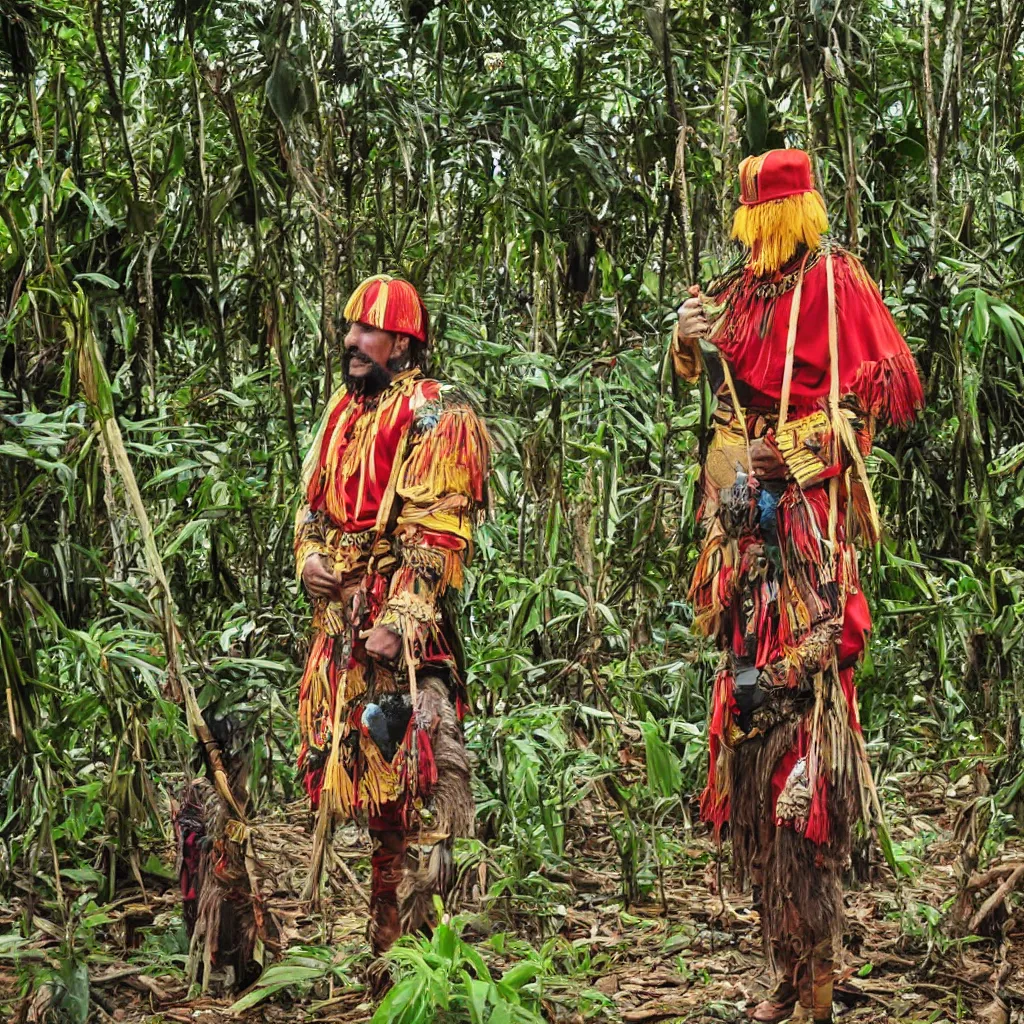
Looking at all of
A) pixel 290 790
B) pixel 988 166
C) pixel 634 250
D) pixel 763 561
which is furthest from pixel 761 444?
pixel 290 790

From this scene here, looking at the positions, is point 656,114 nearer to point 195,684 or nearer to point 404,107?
point 404,107

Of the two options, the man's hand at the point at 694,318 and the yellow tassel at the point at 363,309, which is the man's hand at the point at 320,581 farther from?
the man's hand at the point at 694,318

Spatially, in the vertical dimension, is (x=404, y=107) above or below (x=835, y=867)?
above

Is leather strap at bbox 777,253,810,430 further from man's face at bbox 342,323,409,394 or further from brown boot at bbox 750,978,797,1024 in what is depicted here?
brown boot at bbox 750,978,797,1024

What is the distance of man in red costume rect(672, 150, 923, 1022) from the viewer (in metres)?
3.12

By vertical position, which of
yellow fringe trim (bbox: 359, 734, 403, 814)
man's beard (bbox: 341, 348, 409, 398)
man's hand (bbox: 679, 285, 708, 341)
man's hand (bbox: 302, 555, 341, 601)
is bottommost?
yellow fringe trim (bbox: 359, 734, 403, 814)

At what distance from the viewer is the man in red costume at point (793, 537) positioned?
312 cm

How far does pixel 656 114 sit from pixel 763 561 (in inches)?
72.2

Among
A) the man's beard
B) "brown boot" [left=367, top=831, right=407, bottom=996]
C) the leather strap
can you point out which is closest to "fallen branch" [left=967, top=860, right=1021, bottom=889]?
the leather strap

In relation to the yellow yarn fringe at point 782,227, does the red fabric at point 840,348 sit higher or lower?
lower

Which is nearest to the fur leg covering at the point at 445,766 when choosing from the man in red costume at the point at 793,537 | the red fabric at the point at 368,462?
the red fabric at the point at 368,462

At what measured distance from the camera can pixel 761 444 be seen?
3.22 meters

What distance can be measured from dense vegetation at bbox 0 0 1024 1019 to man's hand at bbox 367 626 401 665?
1.39 ft

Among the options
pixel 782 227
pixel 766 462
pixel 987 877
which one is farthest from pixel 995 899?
pixel 782 227
